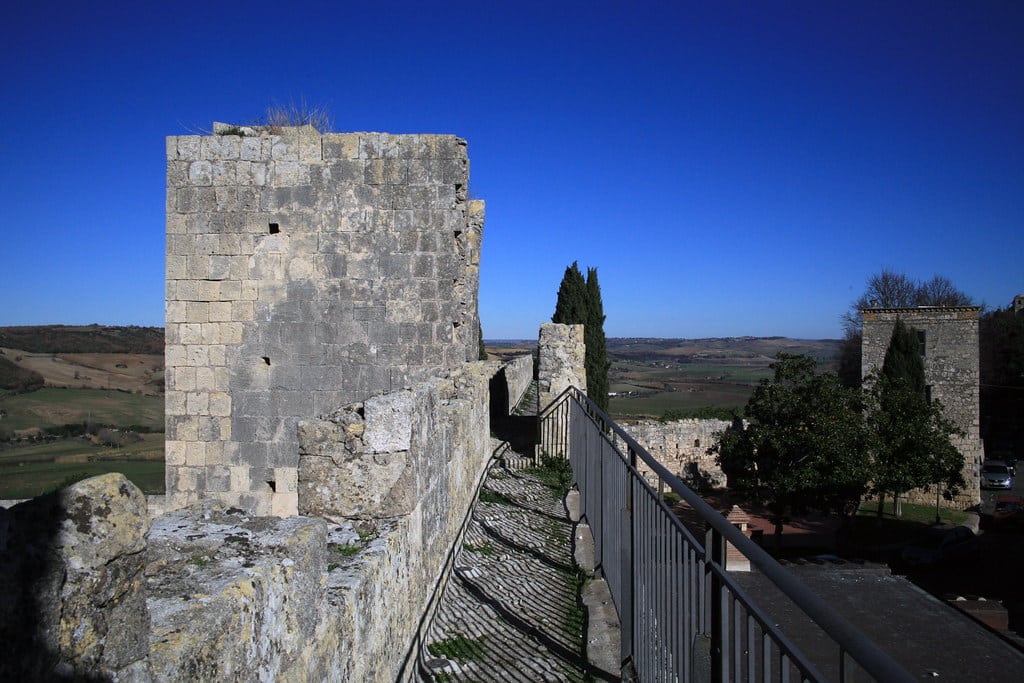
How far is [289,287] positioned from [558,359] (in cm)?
535

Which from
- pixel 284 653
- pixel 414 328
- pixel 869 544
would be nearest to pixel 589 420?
pixel 414 328

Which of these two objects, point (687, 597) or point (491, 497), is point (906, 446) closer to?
point (491, 497)

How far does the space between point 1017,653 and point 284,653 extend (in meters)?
10.6

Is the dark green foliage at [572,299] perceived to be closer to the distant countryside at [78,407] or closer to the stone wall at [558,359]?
the distant countryside at [78,407]

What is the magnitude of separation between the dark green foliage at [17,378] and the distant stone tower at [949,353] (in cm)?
2904

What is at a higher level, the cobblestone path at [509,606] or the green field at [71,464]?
the green field at [71,464]

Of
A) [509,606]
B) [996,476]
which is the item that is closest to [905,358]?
[996,476]

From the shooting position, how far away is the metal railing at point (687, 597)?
147 centimetres

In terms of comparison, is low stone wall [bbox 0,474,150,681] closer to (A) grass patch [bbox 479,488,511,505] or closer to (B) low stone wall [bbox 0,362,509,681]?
(B) low stone wall [bbox 0,362,509,681]

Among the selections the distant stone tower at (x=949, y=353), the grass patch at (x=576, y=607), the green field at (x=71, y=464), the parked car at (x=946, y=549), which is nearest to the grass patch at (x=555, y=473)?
the grass patch at (x=576, y=607)

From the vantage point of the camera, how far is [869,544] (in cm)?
2212

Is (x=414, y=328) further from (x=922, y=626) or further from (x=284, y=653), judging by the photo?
(x=922, y=626)

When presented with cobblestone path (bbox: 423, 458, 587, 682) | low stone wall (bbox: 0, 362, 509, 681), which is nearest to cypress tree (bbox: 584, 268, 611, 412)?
cobblestone path (bbox: 423, 458, 587, 682)

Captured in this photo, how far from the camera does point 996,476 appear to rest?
104 feet
